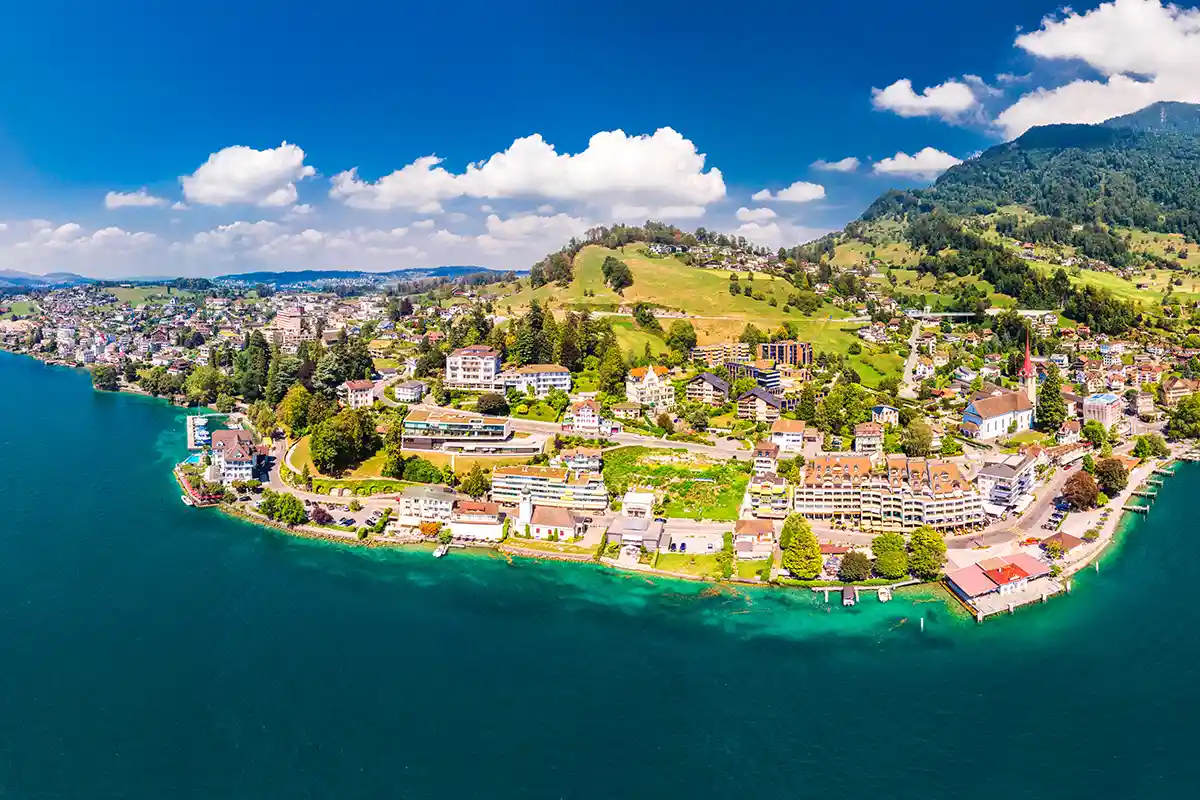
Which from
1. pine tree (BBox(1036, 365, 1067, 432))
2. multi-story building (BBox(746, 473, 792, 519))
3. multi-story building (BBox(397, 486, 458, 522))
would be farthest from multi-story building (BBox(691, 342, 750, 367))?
multi-story building (BBox(397, 486, 458, 522))

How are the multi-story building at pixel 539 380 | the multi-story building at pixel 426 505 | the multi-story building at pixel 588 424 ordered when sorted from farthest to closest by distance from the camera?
the multi-story building at pixel 539 380, the multi-story building at pixel 588 424, the multi-story building at pixel 426 505

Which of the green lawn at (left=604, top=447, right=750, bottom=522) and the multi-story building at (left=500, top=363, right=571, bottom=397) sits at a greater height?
the multi-story building at (left=500, top=363, right=571, bottom=397)

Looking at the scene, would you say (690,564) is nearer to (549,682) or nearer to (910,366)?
(549,682)

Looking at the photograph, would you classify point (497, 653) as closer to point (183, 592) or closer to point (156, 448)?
point (183, 592)

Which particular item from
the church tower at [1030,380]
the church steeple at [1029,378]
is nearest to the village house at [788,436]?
the church tower at [1030,380]

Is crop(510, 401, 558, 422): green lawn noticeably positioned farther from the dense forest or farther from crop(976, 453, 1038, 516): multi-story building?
the dense forest

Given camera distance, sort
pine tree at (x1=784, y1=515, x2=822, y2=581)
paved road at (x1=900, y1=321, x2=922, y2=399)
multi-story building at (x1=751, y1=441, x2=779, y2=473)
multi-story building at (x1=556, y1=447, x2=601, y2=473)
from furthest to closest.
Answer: paved road at (x1=900, y1=321, x2=922, y2=399) < multi-story building at (x1=556, y1=447, x2=601, y2=473) < multi-story building at (x1=751, y1=441, x2=779, y2=473) < pine tree at (x1=784, y1=515, x2=822, y2=581)

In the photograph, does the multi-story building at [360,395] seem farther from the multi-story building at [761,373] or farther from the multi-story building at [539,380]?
the multi-story building at [761,373]
